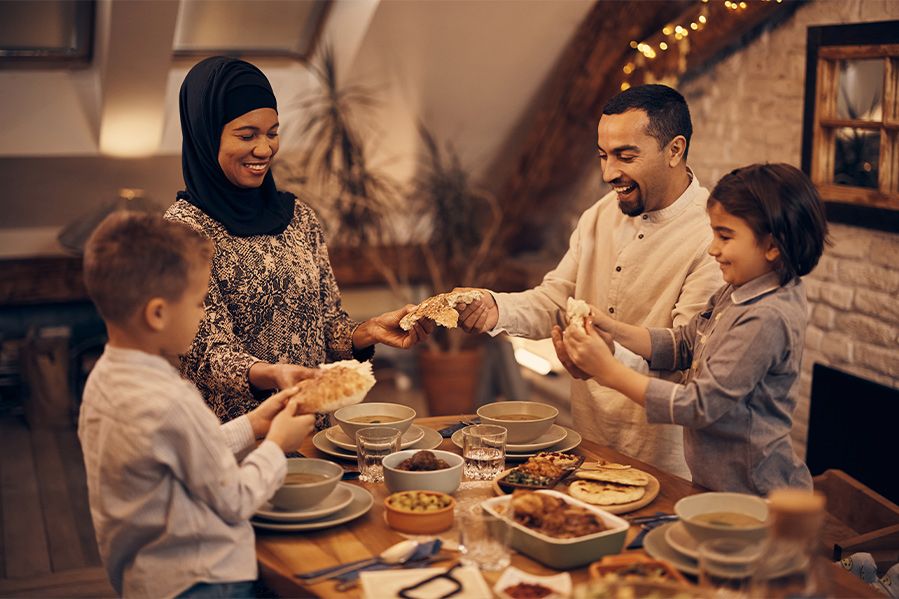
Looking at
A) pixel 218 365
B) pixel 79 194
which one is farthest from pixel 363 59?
pixel 218 365

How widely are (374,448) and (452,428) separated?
0.44 metres

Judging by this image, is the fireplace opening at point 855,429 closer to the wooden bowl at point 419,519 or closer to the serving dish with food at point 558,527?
the serving dish with food at point 558,527

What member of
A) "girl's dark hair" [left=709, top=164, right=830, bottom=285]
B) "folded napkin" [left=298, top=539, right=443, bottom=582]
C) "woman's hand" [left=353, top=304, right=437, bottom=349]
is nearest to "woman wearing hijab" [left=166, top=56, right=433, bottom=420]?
"woman's hand" [left=353, top=304, right=437, bottom=349]

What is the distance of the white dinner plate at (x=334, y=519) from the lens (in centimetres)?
208

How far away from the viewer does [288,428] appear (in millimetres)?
2066

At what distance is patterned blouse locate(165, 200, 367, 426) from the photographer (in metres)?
2.63

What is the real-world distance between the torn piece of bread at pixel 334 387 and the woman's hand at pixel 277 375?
12 centimetres

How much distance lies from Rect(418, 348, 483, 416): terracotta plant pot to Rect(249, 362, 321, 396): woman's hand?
3600 millimetres

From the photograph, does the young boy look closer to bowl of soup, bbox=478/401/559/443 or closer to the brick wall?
bowl of soup, bbox=478/401/559/443

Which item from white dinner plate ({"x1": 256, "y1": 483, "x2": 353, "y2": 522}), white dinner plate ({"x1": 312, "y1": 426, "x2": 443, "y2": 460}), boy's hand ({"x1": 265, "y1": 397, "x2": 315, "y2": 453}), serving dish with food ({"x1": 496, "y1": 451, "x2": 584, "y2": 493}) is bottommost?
white dinner plate ({"x1": 256, "y1": 483, "x2": 353, "y2": 522})

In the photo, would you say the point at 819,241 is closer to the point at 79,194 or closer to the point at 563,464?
the point at 563,464

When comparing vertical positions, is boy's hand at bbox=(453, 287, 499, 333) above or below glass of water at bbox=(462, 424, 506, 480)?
above

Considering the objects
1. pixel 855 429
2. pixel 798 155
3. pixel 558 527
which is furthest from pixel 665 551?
pixel 798 155

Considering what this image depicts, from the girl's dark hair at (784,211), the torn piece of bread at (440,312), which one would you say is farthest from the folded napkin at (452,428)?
the girl's dark hair at (784,211)
